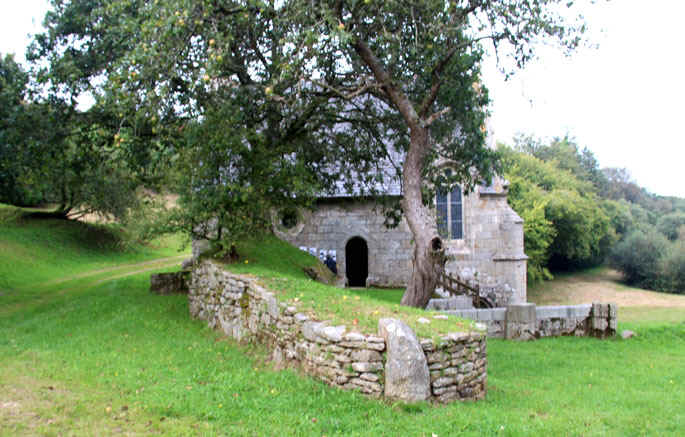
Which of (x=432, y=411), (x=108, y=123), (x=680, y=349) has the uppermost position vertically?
(x=108, y=123)

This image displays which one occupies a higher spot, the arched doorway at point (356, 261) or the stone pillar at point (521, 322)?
the arched doorway at point (356, 261)

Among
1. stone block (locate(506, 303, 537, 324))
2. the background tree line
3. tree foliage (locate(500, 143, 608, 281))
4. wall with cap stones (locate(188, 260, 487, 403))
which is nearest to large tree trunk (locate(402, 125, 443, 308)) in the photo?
wall with cap stones (locate(188, 260, 487, 403))

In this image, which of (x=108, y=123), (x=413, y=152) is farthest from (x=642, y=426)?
(x=108, y=123)

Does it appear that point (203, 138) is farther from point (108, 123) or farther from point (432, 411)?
point (432, 411)

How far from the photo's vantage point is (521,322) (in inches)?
509

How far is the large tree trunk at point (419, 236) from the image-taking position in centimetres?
1023

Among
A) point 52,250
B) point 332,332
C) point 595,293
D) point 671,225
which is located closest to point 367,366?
point 332,332

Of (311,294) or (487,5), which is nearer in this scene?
(311,294)

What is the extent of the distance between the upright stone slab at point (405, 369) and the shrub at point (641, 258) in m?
38.4

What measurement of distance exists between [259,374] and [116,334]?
4.46 metres

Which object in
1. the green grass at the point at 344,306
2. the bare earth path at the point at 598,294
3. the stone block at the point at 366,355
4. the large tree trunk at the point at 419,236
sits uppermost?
the large tree trunk at the point at 419,236

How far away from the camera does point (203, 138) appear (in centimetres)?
1111

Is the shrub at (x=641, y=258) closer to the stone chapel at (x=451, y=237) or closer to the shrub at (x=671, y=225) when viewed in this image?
the shrub at (x=671, y=225)

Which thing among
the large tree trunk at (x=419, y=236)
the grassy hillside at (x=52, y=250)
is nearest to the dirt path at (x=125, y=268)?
the grassy hillside at (x=52, y=250)
